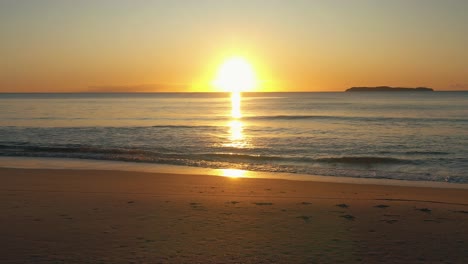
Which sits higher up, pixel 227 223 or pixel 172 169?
Answer: pixel 227 223

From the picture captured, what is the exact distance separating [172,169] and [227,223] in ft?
30.8

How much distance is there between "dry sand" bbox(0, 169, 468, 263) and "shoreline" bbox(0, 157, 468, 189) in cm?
198

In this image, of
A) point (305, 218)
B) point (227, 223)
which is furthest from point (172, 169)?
point (305, 218)

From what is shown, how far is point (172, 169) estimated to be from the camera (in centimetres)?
1753

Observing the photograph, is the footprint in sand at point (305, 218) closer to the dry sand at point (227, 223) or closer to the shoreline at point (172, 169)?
the dry sand at point (227, 223)

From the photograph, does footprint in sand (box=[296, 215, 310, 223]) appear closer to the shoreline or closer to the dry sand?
the dry sand

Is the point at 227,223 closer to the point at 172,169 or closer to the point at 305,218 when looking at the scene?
the point at 305,218

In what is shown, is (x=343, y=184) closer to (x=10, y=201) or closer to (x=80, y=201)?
(x=80, y=201)

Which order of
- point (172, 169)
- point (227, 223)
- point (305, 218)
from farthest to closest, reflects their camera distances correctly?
point (172, 169) → point (305, 218) → point (227, 223)

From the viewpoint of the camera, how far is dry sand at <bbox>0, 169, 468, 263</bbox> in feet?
22.1

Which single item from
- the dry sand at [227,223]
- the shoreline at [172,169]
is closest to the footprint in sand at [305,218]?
the dry sand at [227,223]

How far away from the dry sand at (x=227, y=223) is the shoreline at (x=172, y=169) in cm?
198

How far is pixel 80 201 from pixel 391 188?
897 centimetres

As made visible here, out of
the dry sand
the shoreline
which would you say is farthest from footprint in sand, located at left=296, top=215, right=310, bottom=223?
the shoreline
